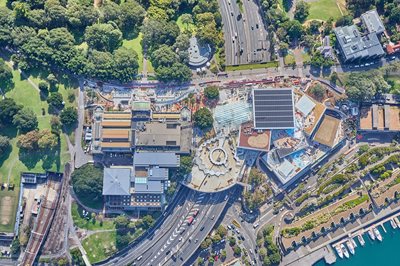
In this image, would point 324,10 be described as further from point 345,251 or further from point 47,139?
point 47,139

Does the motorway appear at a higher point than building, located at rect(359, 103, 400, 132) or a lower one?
lower

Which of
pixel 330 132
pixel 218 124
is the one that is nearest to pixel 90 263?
pixel 218 124

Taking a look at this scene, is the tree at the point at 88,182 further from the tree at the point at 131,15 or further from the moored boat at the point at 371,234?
the moored boat at the point at 371,234

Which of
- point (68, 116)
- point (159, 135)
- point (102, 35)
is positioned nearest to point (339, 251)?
point (159, 135)

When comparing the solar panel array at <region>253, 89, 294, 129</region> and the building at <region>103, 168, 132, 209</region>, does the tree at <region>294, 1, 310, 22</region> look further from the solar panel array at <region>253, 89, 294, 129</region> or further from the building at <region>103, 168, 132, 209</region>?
the building at <region>103, 168, 132, 209</region>

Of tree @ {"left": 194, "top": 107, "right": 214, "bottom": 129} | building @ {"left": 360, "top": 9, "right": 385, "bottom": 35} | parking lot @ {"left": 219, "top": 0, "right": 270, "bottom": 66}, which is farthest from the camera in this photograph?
parking lot @ {"left": 219, "top": 0, "right": 270, "bottom": 66}

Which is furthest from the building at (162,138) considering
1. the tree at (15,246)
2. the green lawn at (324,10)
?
the green lawn at (324,10)

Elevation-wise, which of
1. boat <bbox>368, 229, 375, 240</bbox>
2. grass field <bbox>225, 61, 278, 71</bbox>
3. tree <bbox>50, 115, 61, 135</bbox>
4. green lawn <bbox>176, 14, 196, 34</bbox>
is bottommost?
boat <bbox>368, 229, 375, 240</bbox>

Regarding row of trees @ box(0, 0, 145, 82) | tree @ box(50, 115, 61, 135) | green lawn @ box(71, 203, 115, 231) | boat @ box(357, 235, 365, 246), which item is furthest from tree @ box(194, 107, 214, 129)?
boat @ box(357, 235, 365, 246)
